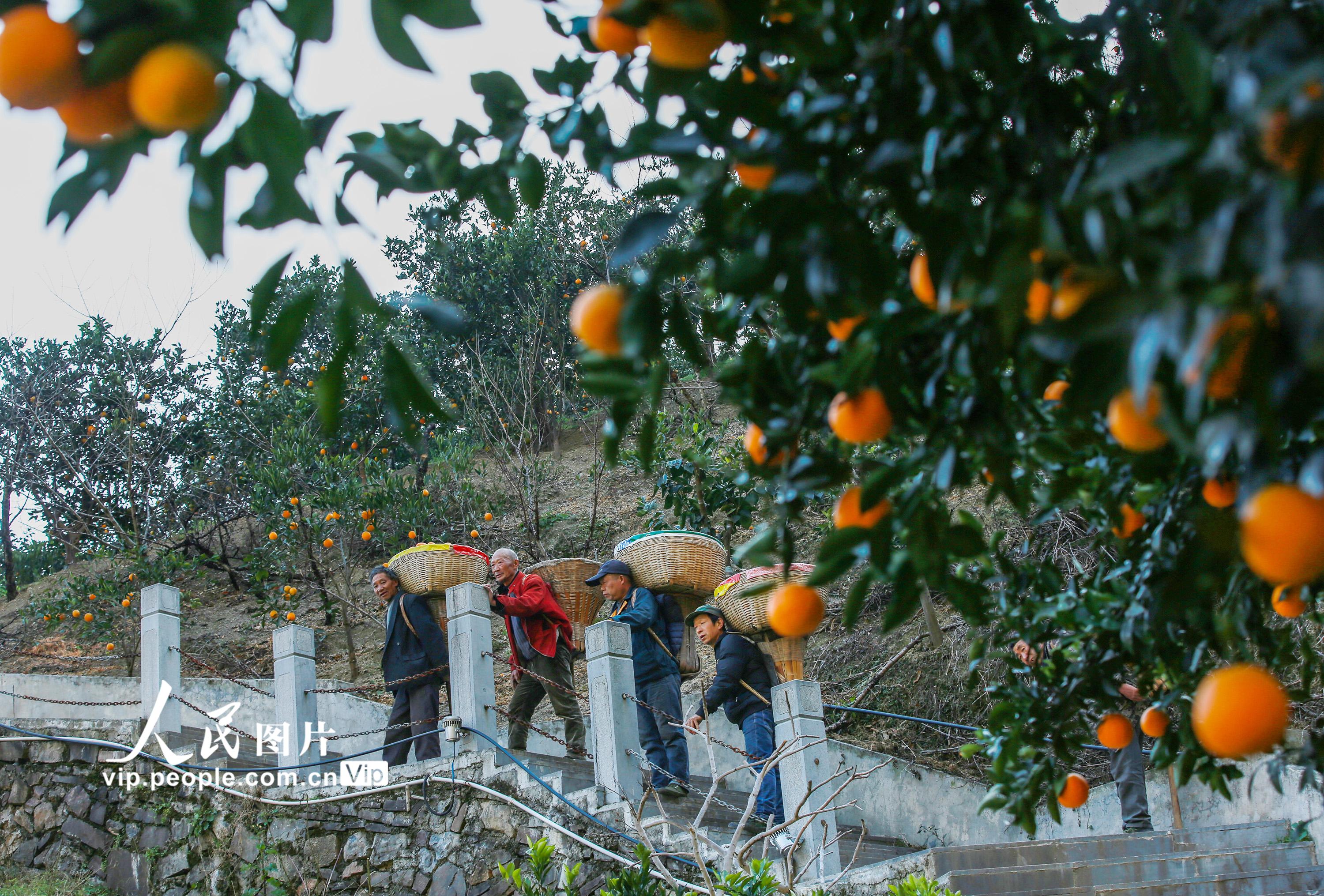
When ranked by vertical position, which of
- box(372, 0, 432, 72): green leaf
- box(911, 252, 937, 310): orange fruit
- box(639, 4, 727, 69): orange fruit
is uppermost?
box(372, 0, 432, 72): green leaf

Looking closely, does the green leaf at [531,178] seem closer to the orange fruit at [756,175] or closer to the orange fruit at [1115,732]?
the orange fruit at [756,175]

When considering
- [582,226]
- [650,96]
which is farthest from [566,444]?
[650,96]

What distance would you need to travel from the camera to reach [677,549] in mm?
6695

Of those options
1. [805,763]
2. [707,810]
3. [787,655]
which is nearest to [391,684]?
[707,810]

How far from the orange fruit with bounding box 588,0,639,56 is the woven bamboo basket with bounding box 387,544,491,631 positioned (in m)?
5.70

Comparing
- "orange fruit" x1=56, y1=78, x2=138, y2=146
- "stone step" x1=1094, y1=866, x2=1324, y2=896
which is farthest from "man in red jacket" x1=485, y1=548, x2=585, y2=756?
"orange fruit" x1=56, y1=78, x2=138, y2=146

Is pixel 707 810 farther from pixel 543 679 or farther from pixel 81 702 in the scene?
pixel 81 702

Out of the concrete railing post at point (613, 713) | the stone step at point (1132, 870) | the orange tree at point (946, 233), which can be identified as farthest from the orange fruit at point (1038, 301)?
the concrete railing post at point (613, 713)

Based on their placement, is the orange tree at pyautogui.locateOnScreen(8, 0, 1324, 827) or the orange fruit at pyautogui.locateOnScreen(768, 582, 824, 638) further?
the orange fruit at pyautogui.locateOnScreen(768, 582, 824, 638)

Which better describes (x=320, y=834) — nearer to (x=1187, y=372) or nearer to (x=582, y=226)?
(x=1187, y=372)

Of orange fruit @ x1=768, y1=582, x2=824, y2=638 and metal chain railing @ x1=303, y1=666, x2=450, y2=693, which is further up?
metal chain railing @ x1=303, y1=666, x2=450, y2=693

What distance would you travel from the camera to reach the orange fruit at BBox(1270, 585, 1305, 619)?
179 centimetres

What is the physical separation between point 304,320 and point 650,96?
479 mm

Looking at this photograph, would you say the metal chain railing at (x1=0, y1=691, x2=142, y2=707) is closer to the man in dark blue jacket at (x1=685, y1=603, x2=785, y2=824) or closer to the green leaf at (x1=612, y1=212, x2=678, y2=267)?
the man in dark blue jacket at (x1=685, y1=603, x2=785, y2=824)
